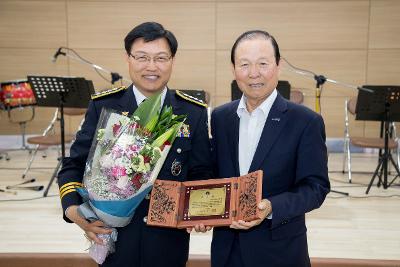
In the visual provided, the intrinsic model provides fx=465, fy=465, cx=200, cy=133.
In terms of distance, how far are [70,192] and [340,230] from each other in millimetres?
3008

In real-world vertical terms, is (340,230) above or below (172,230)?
below

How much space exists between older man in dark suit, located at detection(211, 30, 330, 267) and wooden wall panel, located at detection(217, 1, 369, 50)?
19.0 ft

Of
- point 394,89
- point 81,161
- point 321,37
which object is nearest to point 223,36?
point 321,37

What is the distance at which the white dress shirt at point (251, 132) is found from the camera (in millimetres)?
1834

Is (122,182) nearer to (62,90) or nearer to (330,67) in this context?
(62,90)

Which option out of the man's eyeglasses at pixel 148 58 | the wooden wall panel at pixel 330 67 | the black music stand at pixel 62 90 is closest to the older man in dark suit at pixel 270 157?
the man's eyeglasses at pixel 148 58

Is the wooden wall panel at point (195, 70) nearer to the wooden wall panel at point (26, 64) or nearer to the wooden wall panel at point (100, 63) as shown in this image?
the wooden wall panel at point (100, 63)

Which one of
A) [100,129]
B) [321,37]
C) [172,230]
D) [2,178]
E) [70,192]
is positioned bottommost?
[2,178]

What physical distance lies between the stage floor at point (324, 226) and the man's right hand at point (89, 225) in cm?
194

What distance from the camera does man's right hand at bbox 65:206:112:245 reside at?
171 centimetres

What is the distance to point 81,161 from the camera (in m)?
1.87

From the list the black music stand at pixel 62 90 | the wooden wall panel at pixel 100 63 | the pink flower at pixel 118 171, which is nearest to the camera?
the pink flower at pixel 118 171

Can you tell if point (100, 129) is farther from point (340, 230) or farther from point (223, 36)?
point (223, 36)

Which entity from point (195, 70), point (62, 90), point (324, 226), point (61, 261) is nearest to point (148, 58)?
point (61, 261)
